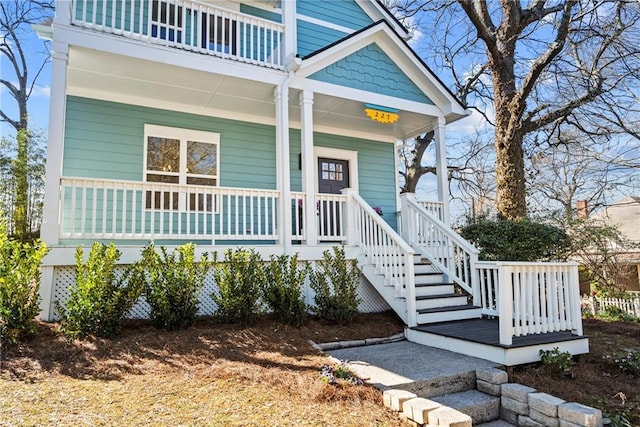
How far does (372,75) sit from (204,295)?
5164mm

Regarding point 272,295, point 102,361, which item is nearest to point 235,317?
point 272,295

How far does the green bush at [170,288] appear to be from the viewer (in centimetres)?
496

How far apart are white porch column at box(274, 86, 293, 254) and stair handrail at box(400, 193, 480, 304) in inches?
97.9

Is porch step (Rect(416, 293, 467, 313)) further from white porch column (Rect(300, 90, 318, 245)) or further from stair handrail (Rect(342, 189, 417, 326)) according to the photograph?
white porch column (Rect(300, 90, 318, 245))

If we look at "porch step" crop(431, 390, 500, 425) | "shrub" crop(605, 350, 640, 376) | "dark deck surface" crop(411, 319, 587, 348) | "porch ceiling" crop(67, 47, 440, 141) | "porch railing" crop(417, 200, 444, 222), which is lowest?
"porch step" crop(431, 390, 500, 425)

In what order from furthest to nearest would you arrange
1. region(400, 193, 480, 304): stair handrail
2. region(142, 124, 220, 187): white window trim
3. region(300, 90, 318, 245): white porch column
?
1. region(142, 124, 220, 187): white window trim
2. region(300, 90, 318, 245): white porch column
3. region(400, 193, 480, 304): stair handrail

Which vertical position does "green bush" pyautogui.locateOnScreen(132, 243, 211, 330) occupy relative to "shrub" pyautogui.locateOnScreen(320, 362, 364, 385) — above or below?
above

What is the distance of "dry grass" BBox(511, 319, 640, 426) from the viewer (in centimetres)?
353

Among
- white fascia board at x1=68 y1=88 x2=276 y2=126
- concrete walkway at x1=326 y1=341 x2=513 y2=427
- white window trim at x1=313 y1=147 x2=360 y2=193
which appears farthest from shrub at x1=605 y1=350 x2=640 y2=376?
white fascia board at x1=68 y1=88 x2=276 y2=126

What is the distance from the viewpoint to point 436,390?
375 cm

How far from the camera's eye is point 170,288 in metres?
5.04

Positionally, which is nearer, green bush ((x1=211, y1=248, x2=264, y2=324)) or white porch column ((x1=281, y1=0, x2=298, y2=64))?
green bush ((x1=211, y1=248, x2=264, y2=324))

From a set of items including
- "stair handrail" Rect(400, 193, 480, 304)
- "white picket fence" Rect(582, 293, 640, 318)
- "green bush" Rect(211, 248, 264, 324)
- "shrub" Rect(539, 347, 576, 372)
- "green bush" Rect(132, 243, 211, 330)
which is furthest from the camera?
"white picket fence" Rect(582, 293, 640, 318)

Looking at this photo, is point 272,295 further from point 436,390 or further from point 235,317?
point 436,390
